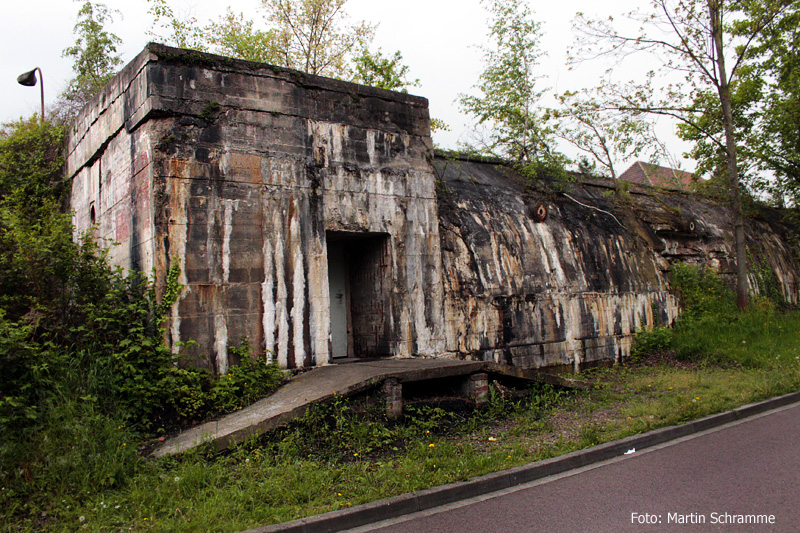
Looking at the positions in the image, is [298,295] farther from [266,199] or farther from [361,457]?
[361,457]

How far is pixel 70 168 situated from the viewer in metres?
10.8

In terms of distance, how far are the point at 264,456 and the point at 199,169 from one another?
4053mm

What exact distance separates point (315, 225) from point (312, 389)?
2582mm

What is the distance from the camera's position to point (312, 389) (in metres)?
6.95

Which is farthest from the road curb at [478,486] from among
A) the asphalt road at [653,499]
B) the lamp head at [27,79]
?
the lamp head at [27,79]

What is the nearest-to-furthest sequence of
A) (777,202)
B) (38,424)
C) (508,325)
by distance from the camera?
(38,424)
(508,325)
(777,202)

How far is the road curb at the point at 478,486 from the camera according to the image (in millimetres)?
4352

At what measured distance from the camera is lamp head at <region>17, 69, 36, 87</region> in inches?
442

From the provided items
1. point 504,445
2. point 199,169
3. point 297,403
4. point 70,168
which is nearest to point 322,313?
point 297,403

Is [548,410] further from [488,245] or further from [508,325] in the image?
[488,245]

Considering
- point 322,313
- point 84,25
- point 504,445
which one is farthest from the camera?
point 84,25

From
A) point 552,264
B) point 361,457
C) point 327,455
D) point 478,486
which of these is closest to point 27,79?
point 327,455

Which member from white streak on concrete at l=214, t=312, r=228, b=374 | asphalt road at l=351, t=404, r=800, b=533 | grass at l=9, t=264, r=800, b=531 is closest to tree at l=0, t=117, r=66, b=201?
white streak on concrete at l=214, t=312, r=228, b=374

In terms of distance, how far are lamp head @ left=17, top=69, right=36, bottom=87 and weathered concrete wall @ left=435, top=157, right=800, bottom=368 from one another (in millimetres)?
8244
